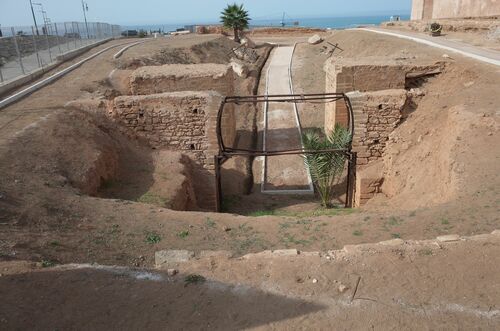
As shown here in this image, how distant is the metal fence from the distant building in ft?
92.4

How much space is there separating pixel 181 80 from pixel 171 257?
8715 millimetres

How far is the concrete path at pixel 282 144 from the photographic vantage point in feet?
42.7

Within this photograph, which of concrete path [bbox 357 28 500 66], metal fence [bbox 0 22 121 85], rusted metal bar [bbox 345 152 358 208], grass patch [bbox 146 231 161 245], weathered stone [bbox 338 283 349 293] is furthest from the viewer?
metal fence [bbox 0 22 121 85]

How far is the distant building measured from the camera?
2753 cm

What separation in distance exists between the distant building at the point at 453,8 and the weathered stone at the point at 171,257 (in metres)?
29.0

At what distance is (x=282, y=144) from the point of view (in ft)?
51.9

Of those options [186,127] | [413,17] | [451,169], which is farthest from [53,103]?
[413,17]

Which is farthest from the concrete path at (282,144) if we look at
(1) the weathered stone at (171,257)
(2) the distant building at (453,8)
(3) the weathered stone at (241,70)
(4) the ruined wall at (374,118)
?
(2) the distant building at (453,8)

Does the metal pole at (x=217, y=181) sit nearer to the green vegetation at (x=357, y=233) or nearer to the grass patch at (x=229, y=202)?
the grass patch at (x=229, y=202)

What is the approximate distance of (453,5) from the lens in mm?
32094

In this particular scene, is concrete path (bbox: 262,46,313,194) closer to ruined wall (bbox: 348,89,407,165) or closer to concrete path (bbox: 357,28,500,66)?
ruined wall (bbox: 348,89,407,165)

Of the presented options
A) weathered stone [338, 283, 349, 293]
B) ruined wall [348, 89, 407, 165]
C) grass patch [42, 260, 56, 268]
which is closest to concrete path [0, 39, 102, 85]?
grass patch [42, 260, 56, 268]

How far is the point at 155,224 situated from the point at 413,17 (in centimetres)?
4054

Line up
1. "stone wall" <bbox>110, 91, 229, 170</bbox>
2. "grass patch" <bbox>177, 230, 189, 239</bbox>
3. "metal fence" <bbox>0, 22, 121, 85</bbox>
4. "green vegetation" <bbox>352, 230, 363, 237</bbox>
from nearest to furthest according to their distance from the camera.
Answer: "green vegetation" <bbox>352, 230, 363, 237</bbox>, "grass patch" <bbox>177, 230, 189, 239</bbox>, "stone wall" <bbox>110, 91, 229, 170</bbox>, "metal fence" <bbox>0, 22, 121, 85</bbox>
